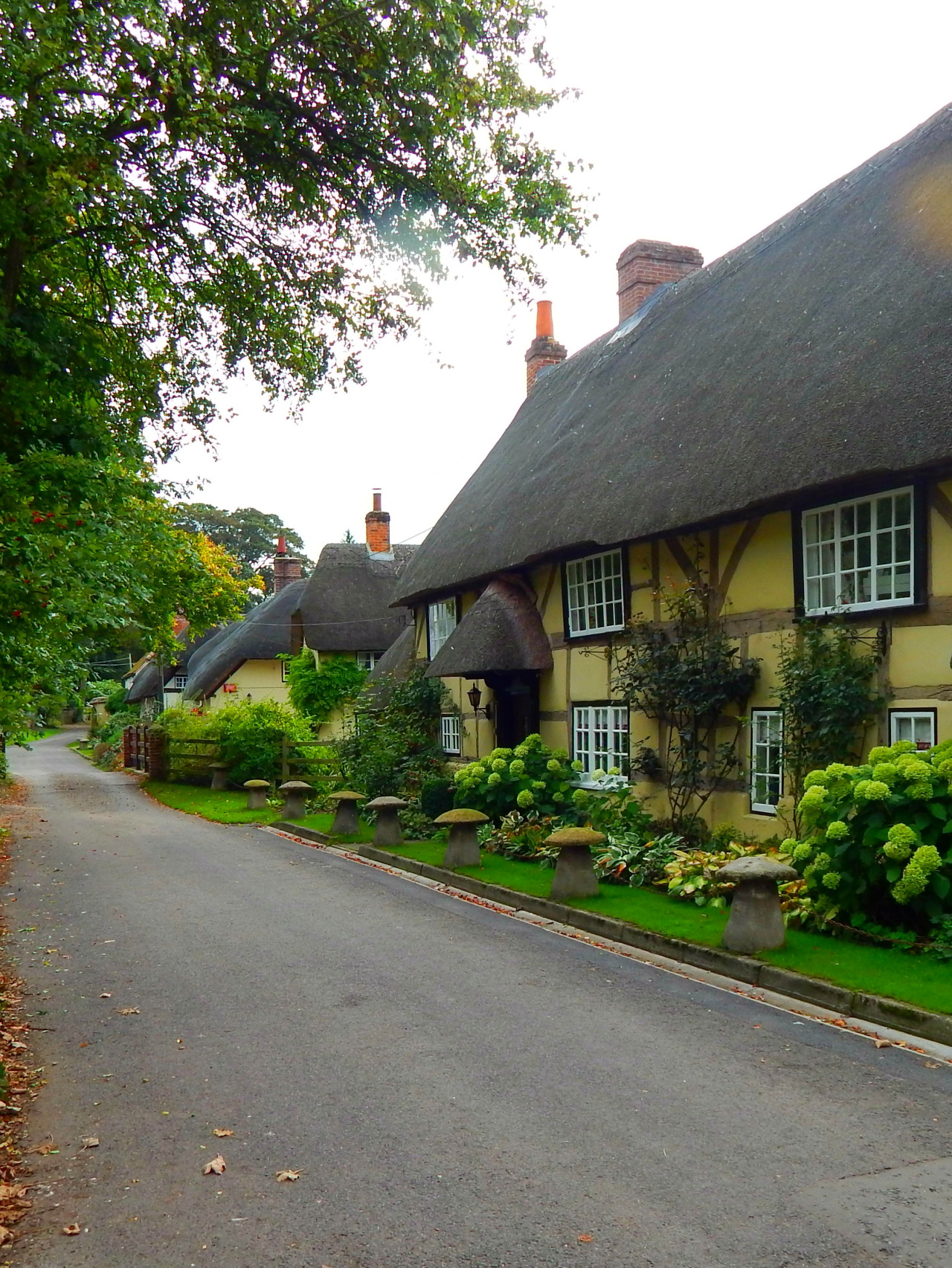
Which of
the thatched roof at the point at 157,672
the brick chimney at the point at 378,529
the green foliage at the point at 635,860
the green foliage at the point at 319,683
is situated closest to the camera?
the green foliage at the point at 635,860

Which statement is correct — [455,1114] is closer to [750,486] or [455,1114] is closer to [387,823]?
[750,486]

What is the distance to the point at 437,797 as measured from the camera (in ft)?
57.2

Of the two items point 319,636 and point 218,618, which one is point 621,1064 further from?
point 319,636

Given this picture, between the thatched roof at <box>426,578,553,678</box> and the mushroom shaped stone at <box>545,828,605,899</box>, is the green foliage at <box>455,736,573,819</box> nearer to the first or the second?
the thatched roof at <box>426,578,553,678</box>

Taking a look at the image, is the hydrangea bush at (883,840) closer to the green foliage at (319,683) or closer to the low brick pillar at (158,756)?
the low brick pillar at (158,756)

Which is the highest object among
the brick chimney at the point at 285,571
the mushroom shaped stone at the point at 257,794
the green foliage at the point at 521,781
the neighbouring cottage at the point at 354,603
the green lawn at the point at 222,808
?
the brick chimney at the point at 285,571

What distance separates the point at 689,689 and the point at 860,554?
9.08 feet

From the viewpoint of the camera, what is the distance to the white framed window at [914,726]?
934cm

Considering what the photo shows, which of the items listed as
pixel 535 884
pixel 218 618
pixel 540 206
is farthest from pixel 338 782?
pixel 540 206

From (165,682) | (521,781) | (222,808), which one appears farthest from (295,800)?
(165,682)

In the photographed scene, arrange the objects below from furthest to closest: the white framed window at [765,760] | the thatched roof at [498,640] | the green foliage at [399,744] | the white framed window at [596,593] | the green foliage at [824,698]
Answer: the green foliage at [399,744]
the thatched roof at [498,640]
the white framed window at [596,593]
the white framed window at [765,760]
the green foliage at [824,698]

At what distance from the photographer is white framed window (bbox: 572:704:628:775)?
1428cm

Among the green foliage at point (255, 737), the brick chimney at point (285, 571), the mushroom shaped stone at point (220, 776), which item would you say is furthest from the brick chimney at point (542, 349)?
the brick chimney at point (285, 571)

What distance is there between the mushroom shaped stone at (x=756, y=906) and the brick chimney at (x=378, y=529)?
30661 mm
